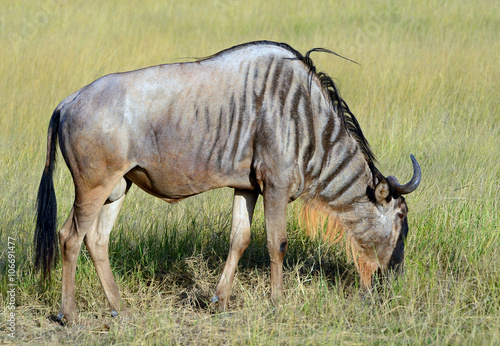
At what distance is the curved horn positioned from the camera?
12.8ft

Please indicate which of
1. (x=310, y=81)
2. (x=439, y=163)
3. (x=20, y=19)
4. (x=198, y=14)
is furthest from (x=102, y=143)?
(x=198, y=14)

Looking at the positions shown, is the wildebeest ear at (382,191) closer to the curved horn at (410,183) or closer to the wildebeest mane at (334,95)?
the curved horn at (410,183)

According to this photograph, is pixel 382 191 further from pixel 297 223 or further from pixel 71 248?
pixel 71 248

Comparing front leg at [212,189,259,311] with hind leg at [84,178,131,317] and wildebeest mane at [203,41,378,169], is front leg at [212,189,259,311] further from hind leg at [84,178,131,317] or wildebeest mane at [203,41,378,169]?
wildebeest mane at [203,41,378,169]

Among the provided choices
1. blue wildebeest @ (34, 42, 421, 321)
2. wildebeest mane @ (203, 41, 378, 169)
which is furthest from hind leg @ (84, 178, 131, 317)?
wildebeest mane @ (203, 41, 378, 169)

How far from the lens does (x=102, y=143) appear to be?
12.2 ft

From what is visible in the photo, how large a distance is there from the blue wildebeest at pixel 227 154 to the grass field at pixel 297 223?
0.98ft

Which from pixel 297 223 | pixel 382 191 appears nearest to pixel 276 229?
pixel 382 191

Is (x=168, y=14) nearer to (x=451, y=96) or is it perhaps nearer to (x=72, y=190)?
(x=451, y=96)

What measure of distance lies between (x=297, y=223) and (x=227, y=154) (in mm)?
1350

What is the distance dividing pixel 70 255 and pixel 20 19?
852 cm

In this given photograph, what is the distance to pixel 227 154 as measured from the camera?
3896mm

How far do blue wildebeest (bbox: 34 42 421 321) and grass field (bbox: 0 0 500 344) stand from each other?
0.30 m

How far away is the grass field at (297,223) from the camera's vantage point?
12.1 ft
